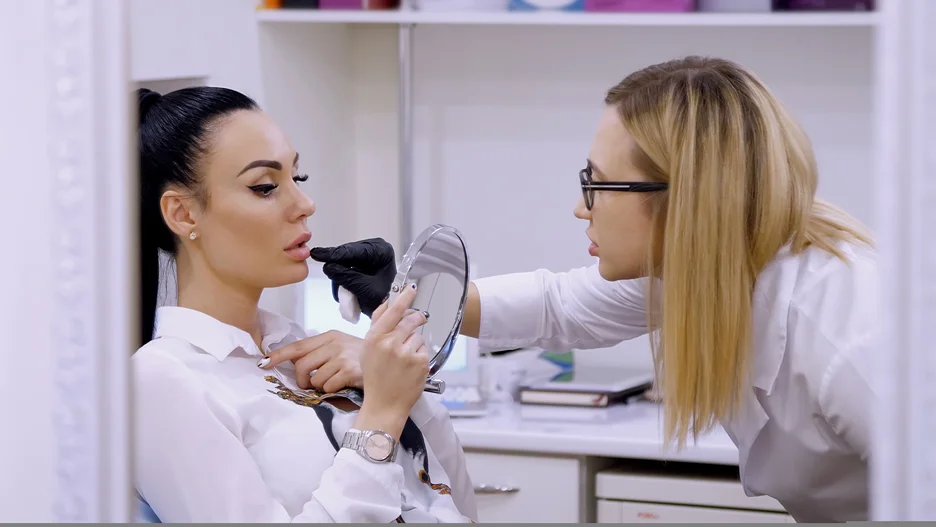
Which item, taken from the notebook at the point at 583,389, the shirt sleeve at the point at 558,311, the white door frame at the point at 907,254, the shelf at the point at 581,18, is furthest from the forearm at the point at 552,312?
the white door frame at the point at 907,254

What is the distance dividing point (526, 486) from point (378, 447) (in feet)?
3.56

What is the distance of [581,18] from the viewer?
229cm

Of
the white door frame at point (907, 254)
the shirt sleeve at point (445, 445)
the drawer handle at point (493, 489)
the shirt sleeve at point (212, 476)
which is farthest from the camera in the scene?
the drawer handle at point (493, 489)

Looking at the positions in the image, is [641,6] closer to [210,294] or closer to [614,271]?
[614,271]

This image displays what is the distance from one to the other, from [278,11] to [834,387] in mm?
1577

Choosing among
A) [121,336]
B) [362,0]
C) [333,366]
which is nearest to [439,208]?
[362,0]

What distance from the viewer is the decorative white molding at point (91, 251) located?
0.83m

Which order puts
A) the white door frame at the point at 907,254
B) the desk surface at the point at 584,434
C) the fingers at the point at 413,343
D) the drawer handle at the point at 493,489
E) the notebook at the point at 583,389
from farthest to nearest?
the notebook at the point at 583,389 → the drawer handle at the point at 493,489 → the desk surface at the point at 584,434 → the fingers at the point at 413,343 → the white door frame at the point at 907,254

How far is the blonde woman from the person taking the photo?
4.03 feet

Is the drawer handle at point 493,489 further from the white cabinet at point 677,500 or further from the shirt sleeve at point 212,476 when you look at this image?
the shirt sleeve at point 212,476

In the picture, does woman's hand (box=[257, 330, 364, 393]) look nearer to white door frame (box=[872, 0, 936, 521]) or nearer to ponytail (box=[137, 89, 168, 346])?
ponytail (box=[137, 89, 168, 346])

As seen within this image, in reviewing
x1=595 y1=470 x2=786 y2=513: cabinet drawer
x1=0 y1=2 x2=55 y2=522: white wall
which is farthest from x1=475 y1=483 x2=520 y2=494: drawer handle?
x1=0 y1=2 x2=55 y2=522: white wall

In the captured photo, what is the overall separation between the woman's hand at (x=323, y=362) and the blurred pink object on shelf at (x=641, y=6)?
1209 millimetres

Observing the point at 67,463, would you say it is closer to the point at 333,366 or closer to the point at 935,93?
the point at 333,366
